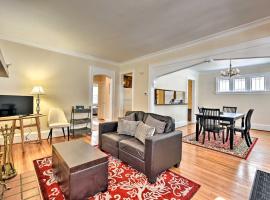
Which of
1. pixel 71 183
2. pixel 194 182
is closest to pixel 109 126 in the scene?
pixel 71 183

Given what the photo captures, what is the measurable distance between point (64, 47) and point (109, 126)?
269cm

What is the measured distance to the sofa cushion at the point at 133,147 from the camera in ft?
7.48

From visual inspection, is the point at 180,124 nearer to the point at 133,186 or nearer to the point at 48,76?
the point at 133,186

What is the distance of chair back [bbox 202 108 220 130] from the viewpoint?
3.91 meters

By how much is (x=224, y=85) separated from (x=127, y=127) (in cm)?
579

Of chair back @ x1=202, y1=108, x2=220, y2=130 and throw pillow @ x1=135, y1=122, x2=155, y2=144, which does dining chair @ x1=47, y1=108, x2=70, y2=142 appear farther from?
chair back @ x1=202, y1=108, x2=220, y2=130

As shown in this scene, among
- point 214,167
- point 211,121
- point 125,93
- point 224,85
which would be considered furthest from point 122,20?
point 224,85

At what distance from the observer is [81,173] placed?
66.1 inches

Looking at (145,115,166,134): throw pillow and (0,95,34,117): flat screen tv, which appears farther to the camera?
(0,95,34,117): flat screen tv

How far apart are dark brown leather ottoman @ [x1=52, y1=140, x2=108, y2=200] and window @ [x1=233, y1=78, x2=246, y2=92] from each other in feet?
22.2

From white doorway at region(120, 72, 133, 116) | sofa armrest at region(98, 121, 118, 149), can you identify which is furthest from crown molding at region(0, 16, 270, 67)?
sofa armrest at region(98, 121, 118, 149)

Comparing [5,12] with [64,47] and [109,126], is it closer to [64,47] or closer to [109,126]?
[64,47]

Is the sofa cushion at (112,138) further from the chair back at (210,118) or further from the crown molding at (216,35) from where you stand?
the crown molding at (216,35)

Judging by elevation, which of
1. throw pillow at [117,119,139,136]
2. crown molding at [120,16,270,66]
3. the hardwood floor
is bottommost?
the hardwood floor
